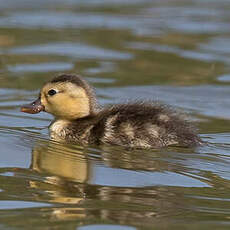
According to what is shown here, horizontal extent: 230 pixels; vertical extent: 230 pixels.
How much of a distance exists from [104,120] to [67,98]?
37 cm

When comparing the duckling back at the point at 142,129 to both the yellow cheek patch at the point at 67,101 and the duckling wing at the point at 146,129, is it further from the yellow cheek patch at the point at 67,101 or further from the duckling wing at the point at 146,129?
the yellow cheek patch at the point at 67,101

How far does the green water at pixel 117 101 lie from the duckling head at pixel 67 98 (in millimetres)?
211

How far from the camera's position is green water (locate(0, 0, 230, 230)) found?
4273 mm

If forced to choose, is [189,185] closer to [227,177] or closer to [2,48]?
[227,177]

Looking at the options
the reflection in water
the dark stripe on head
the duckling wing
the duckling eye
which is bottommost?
the reflection in water

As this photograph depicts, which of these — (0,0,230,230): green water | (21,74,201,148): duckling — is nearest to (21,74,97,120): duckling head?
(21,74,201,148): duckling

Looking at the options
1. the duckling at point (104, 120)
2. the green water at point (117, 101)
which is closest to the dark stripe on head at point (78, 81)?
the duckling at point (104, 120)

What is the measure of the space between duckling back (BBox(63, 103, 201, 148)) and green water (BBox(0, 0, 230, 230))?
81 millimetres

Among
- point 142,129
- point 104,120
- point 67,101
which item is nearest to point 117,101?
point 67,101

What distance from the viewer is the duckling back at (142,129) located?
18.5ft

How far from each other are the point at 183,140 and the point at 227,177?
710mm

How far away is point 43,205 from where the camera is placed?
430cm

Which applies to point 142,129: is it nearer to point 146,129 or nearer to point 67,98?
point 146,129

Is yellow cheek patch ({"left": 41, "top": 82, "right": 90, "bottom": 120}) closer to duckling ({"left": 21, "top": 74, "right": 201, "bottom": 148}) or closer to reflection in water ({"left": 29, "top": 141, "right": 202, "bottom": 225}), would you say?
duckling ({"left": 21, "top": 74, "right": 201, "bottom": 148})
